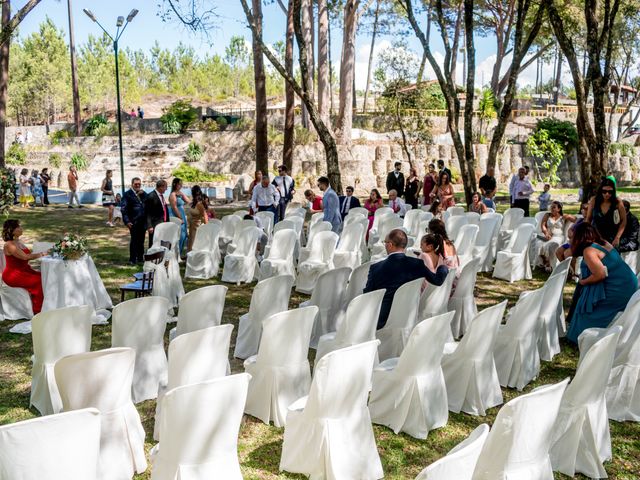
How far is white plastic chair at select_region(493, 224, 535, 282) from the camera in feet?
33.6

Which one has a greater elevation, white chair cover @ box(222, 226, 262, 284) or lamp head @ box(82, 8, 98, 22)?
lamp head @ box(82, 8, 98, 22)

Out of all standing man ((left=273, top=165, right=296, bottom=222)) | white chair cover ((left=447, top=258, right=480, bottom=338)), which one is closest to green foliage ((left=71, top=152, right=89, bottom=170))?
standing man ((left=273, top=165, right=296, bottom=222))

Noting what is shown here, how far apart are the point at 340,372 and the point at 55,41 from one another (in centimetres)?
7156

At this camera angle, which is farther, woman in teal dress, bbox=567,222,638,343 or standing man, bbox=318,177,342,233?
standing man, bbox=318,177,342,233

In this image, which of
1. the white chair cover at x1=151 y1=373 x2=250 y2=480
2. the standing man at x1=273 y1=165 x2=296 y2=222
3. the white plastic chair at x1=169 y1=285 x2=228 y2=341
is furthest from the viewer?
the standing man at x1=273 y1=165 x2=296 y2=222

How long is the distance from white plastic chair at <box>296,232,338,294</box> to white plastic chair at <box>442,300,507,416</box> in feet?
14.0

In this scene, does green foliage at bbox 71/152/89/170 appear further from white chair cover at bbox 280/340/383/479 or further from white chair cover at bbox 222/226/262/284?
white chair cover at bbox 280/340/383/479

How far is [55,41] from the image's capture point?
222 ft

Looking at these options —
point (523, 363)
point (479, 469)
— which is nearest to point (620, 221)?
point (523, 363)

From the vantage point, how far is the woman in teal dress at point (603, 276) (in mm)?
6496

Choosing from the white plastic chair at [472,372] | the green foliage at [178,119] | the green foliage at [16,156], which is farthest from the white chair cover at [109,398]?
the green foliage at [16,156]

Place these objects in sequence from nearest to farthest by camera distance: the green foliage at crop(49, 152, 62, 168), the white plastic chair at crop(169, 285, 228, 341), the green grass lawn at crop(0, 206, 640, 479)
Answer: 1. the green grass lawn at crop(0, 206, 640, 479)
2. the white plastic chair at crop(169, 285, 228, 341)
3. the green foliage at crop(49, 152, 62, 168)

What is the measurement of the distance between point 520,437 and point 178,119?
31.5 m

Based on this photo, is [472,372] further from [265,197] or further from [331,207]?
[265,197]
